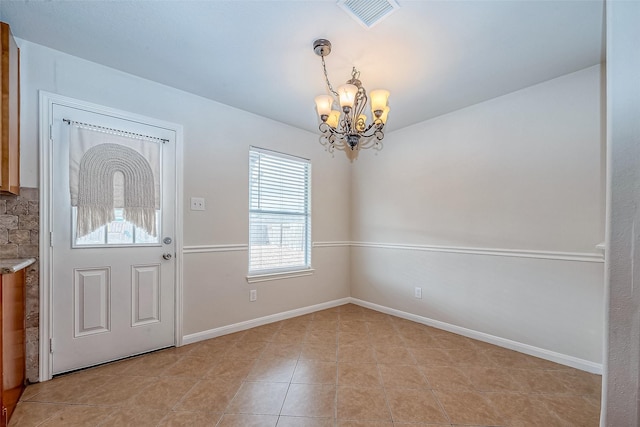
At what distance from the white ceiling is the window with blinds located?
36.7 inches

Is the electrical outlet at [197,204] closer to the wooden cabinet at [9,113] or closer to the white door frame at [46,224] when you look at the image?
the white door frame at [46,224]

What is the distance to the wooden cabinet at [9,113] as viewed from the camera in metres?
1.69

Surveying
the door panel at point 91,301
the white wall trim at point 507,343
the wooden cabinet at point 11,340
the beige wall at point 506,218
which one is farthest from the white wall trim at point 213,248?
the white wall trim at point 507,343

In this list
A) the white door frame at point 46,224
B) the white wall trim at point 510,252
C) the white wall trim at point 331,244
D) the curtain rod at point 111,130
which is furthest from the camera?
the white wall trim at point 331,244

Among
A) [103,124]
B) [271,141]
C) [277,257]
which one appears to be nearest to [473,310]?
[277,257]

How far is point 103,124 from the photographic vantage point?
7.27 ft

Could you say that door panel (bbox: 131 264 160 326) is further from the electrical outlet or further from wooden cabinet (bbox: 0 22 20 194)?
wooden cabinet (bbox: 0 22 20 194)

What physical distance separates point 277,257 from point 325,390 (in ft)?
5.54

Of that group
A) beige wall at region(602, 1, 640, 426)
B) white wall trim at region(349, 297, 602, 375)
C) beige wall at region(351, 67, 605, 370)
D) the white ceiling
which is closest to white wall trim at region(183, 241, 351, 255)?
the white ceiling

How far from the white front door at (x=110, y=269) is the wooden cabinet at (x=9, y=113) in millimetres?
195

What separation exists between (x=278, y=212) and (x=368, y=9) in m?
2.25

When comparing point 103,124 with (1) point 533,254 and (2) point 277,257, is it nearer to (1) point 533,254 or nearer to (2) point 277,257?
(2) point 277,257

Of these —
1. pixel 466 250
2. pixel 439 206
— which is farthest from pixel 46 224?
pixel 466 250

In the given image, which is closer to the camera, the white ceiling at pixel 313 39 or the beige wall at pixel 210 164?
the white ceiling at pixel 313 39
